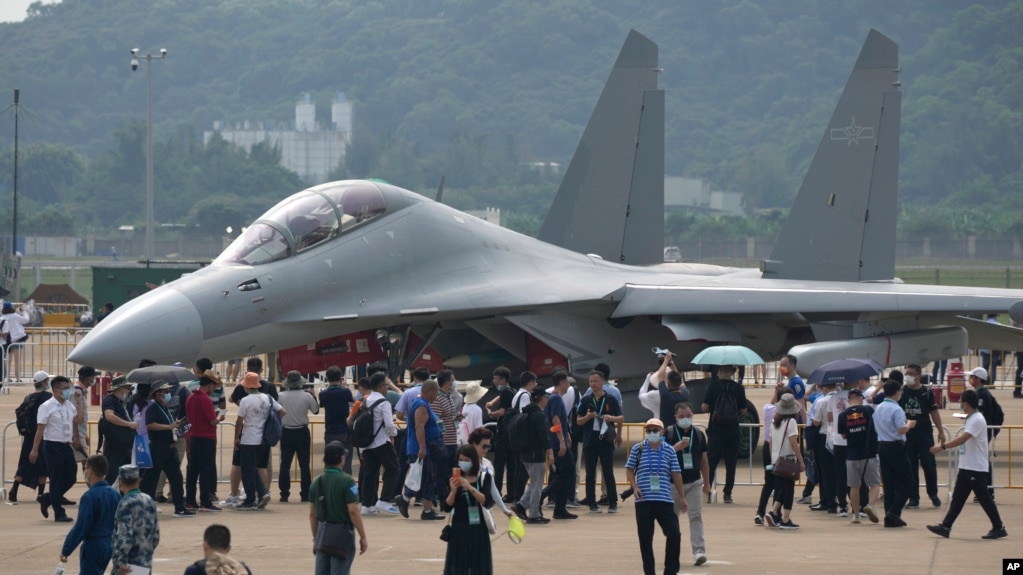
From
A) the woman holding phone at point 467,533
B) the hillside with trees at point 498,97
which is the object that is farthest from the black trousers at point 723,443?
the hillside with trees at point 498,97

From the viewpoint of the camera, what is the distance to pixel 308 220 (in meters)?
17.7

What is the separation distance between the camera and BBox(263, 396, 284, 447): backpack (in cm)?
1430

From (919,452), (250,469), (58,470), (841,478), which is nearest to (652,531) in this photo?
(841,478)

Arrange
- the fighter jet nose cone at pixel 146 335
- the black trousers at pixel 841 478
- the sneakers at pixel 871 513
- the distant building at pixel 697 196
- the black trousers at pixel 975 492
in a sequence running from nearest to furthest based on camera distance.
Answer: the black trousers at pixel 975 492 → the sneakers at pixel 871 513 → the black trousers at pixel 841 478 → the fighter jet nose cone at pixel 146 335 → the distant building at pixel 697 196

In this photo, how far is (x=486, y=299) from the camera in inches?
720

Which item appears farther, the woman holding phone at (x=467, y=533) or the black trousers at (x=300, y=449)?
the black trousers at (x=300, y=449)

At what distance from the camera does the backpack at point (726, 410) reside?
14.7m

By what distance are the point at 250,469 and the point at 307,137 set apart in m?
147

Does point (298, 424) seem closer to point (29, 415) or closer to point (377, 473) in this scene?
point (377, 473)

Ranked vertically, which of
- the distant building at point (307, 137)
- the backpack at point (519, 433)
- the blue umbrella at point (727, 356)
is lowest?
the backpack at point (519, 433)

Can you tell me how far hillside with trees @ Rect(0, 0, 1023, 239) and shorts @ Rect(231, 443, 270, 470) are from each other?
94449 millimetres

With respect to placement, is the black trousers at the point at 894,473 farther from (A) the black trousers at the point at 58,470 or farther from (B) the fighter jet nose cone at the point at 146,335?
(B) the fighter jet nose cone at the point at 146,335

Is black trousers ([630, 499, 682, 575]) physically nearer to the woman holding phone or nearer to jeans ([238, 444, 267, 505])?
the woman holding phone

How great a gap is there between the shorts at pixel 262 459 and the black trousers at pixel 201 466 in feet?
0.97
